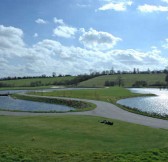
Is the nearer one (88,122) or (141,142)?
(141,142)

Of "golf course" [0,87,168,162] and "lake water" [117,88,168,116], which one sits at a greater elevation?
"golf course" [0,87,168,162]

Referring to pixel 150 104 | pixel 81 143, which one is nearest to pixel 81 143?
pixel 81 143

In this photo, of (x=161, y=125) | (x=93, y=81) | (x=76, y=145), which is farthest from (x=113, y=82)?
(x=76, y=145)

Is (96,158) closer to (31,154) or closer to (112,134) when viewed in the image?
(31,154)

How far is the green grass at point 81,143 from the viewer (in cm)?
1645

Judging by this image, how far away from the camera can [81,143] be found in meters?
19.9

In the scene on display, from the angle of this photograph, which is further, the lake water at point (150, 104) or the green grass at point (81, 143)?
the lake water at point (150, 104)

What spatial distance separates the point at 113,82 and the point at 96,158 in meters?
167

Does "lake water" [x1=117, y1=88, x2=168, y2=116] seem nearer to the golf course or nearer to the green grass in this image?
the golf course

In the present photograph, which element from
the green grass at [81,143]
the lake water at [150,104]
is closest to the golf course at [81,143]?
the green grass at [81,143]

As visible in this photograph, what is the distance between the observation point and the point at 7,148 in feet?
57.4

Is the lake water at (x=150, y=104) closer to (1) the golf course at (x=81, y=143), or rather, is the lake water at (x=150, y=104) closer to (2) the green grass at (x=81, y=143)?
(1) the golf course at (x=81, y=143)

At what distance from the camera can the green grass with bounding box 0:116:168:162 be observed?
16453 mm

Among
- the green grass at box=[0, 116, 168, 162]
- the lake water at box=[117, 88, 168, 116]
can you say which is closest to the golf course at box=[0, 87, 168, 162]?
the green grass at box=[0, 116, 168, 162]
